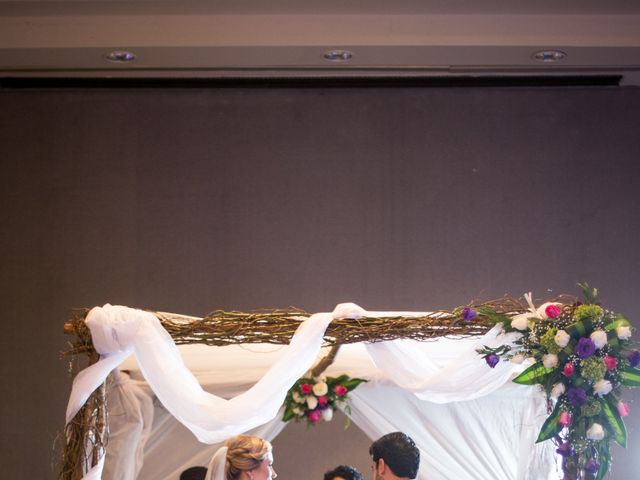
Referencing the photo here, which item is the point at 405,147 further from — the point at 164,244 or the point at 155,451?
the point at 155,451

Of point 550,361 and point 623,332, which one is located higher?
point 623,332

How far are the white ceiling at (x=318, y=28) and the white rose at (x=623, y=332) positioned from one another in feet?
9.33

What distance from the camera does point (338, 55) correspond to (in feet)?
24.0

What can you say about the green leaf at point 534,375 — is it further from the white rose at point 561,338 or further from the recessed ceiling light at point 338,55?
the recessed ceiling light at point 338,55

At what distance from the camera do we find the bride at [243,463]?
17.8ft

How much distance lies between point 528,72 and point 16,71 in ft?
12.6

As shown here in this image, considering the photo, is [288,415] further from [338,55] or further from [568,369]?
[338,55]

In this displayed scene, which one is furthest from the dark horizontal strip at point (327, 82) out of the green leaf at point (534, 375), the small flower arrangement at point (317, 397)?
the green leaf at point (534, 375)

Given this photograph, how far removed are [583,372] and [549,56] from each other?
Result: 321 cm

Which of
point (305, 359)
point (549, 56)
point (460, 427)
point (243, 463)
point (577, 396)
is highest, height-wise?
point (549, 56)

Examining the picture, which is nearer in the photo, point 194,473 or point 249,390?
point 249,390

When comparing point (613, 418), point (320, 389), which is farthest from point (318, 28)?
point (613, 418)

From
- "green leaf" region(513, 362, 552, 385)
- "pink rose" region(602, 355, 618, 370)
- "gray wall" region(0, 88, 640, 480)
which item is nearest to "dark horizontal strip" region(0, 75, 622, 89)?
"gray wall" region(0, 88, 640, 480)

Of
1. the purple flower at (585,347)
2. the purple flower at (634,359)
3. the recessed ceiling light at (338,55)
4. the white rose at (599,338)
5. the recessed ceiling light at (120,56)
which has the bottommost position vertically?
the purple flower at (634,359)
